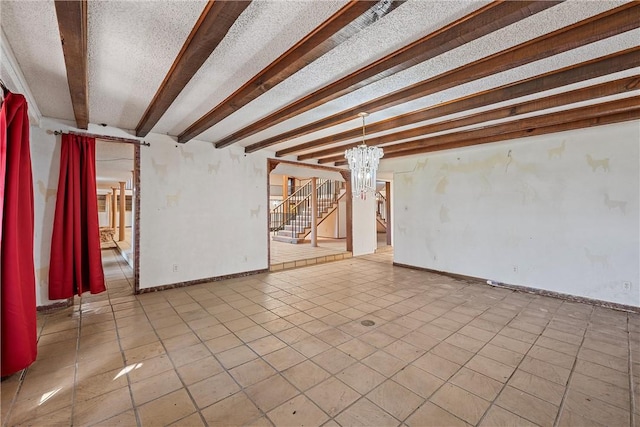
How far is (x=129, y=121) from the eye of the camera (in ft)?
11.9

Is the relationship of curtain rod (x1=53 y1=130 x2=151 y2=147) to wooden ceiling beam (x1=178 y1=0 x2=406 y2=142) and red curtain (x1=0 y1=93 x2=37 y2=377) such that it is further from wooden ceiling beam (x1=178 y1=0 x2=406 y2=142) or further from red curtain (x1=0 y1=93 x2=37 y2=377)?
wooden ceiling beam (x1=178 y1=0 x2=406 y2=142)

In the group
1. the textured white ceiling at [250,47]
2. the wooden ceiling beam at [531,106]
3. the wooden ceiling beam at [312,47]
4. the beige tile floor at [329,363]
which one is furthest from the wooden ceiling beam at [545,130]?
the wooden ceiling beam at [312,47]

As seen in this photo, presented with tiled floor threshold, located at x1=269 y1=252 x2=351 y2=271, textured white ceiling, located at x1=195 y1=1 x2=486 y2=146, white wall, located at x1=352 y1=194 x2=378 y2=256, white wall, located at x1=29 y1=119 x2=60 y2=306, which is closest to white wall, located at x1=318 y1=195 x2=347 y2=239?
white wall, located at x1=352 y1=194 x2=378 y2=256

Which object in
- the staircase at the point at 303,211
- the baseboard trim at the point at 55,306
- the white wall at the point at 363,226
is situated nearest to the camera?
the baseboard trim at the point at 55,306

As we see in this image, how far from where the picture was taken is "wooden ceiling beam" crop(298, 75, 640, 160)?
252 centimetres

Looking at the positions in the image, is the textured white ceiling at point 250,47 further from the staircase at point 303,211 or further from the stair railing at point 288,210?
the stair railing at point 288,210

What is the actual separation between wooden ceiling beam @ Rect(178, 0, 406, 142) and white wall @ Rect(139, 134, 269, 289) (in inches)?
81.6

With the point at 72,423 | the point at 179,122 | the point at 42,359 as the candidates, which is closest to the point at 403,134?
the point at 179,122

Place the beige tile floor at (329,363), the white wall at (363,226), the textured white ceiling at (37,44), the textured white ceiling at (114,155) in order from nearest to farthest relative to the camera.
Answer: the textured white ceiling at (37,44)
the beige tile floor at (329,363)
the textured white ceiling at (114,155)
the white wall at (363,226)

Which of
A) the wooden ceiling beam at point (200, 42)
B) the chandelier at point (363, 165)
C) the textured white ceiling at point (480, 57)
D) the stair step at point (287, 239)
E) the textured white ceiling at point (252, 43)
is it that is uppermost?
the textured white ceiling at point (252, 43)

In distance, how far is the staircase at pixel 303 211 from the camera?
942 centimetres

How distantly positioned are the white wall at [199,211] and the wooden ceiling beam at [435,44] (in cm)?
256

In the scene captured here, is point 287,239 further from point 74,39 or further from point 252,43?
point 74,39

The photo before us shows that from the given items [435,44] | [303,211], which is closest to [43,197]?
[435,44]
